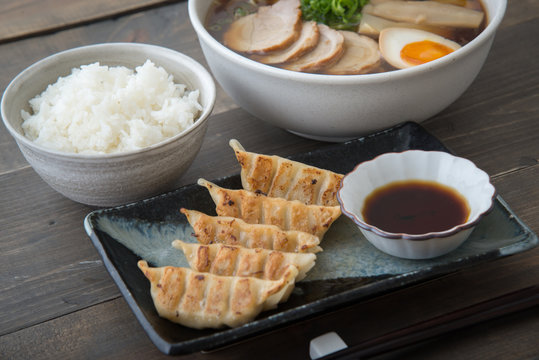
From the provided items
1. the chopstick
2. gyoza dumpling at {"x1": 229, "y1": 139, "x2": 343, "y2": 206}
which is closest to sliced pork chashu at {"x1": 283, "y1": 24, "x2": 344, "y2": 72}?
gyoza dumpling at {"x1": 229, "y1": 139, "x2": 343, "y2": 206}

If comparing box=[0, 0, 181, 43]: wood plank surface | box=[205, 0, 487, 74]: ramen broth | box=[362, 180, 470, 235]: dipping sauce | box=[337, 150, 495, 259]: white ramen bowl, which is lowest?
box=[0, 0, 181, 43]: wood plank surface

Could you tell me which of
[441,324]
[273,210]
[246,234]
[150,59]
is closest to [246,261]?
[246,234]

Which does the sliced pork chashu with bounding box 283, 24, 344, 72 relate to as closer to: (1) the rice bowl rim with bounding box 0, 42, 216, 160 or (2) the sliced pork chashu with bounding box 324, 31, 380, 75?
(2) the sliced pork chashu with bounding box 324, 31, 380, 75

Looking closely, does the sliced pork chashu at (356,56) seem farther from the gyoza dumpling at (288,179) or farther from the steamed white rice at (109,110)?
the steamed white rice at (109,110)

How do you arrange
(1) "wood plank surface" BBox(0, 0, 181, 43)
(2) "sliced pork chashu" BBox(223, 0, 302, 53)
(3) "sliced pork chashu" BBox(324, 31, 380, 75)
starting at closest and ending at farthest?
(3) "sliced pork chashu" BBox(324, 31, 380, 75) → (2) "sliced pork chashu" BBox(223, 0, 302, 53) → (1) "wood plank surface" BBox(0, 0, 181, 43)

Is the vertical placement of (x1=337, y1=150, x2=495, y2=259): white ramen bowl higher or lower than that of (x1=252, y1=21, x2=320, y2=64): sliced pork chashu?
lower

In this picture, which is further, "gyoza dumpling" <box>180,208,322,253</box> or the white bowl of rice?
the white bowl of rice
